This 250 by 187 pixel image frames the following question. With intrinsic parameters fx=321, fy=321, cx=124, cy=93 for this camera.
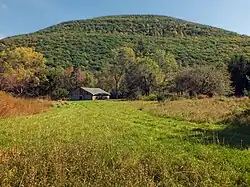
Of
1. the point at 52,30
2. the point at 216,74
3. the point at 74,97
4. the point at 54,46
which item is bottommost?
the point at 74,97

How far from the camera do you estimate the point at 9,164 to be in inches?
264

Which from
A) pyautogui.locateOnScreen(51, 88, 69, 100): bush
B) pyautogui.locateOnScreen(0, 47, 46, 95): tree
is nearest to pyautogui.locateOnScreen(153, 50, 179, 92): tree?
pyautogui.locateOnScreen(51, 88, 69, 100): bush

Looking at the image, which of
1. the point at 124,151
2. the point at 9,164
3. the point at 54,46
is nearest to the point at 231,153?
the point at 124,151

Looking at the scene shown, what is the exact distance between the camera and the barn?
8831 cm

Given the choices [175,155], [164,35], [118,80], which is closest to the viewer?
[175,155]

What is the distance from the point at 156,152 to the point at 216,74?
51816 mm

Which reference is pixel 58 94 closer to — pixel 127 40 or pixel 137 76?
pixel 137 76

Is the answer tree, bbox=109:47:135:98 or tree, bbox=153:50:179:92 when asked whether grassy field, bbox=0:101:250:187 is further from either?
tree, bbox=109:47:135:98

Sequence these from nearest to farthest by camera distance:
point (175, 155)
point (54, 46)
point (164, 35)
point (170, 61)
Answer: point (175, 155), point (170, 61), point (54, 46), point (164, 35)

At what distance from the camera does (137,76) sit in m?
79.4

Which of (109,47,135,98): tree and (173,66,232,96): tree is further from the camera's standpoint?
(109,47,135,98): tree

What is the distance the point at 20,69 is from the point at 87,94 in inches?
1318

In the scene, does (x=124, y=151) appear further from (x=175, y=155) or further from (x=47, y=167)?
(x=47, y=167)

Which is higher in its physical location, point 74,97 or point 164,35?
point 164,35
